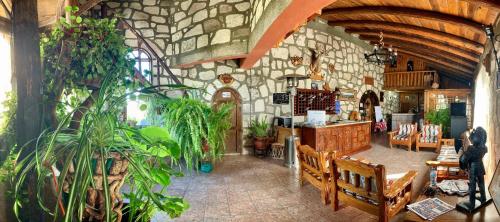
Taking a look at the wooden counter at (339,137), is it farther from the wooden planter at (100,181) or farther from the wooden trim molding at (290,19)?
the wooden planter at (100,181)

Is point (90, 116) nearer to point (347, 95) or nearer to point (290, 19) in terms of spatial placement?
point (290, 19)

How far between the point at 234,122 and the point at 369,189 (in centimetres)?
442

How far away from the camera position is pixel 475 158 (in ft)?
6.18

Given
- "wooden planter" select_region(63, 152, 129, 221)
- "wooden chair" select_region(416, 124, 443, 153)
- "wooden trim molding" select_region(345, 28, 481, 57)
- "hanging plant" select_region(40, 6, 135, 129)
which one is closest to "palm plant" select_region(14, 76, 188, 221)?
"wooden planter" select_region(63, 152, 129, 221)

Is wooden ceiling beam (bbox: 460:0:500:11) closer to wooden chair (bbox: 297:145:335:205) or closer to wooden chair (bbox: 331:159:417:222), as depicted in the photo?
wooden chair (bbox: 331:159:417:222)

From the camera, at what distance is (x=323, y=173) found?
3.18 metres

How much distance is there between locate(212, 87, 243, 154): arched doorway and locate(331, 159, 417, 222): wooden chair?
3.86 meters

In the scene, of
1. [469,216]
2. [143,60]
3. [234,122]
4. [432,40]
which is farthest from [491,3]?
[143,60]

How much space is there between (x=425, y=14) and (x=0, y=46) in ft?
17.8

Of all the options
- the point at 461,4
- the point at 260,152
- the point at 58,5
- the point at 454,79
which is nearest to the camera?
the point at 58,5

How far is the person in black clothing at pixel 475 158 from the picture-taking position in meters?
1.86

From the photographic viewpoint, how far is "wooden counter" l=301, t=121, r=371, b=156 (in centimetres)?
589

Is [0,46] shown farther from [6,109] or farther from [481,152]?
[481,152]

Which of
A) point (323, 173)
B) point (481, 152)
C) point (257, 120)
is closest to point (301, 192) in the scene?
point (323, 173)
